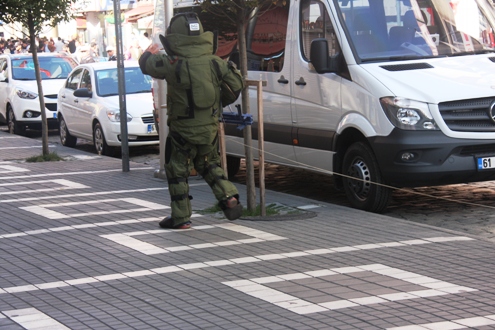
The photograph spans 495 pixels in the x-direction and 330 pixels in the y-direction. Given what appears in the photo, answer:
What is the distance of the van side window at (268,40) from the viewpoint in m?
11.2

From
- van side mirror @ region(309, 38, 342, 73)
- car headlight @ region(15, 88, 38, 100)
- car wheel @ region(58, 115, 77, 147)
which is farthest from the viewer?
car headlight @ region(15, 88, 38, 100)

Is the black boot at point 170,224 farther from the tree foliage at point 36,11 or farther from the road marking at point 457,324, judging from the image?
the tree foliage at point 36,11

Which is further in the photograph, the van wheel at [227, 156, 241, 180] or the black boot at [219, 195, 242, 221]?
the van wheel at [227, 156, 241, 180]

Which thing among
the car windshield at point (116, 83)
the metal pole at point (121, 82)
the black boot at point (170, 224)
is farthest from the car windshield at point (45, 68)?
the black boot at point (170, 224)

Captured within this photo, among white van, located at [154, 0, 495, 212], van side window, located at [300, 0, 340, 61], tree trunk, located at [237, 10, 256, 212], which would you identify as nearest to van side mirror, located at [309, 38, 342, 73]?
white van, located at [154, 0, 495, 212]

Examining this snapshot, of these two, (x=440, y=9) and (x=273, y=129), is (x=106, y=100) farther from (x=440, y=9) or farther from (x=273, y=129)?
(x=440, y=9)

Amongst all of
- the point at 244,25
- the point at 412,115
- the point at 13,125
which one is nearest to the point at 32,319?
the point at 244,25

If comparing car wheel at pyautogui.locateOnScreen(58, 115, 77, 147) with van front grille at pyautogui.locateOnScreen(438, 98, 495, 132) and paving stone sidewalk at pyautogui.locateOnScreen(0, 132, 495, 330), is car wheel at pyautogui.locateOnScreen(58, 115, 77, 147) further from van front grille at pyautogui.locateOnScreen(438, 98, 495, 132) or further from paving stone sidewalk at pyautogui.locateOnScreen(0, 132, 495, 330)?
van front grille at pyautogui.locateOnScreen(438, 98, 495, 132)

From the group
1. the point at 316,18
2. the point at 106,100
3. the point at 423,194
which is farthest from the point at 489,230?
the point at 106,100

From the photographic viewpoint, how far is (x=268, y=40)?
1148 centimetres

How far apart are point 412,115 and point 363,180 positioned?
3.00 feet

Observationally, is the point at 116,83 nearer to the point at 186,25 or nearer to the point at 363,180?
the point at 363,180

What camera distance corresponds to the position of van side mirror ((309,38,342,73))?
1005cm

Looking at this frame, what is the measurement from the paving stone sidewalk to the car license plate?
106 cm
